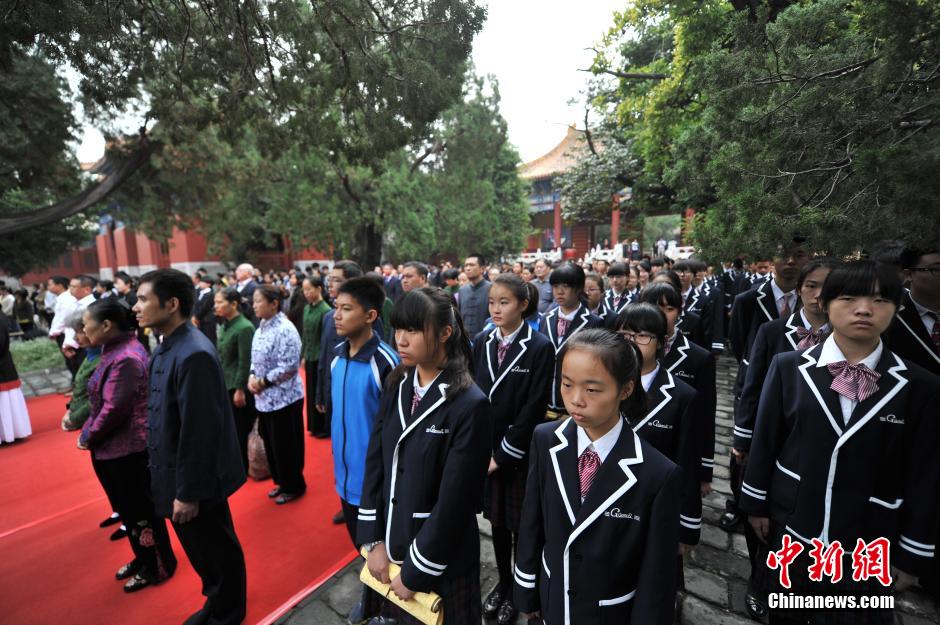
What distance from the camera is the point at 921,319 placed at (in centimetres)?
234

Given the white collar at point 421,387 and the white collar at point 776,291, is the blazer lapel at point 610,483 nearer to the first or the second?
the white collar at point 421,387

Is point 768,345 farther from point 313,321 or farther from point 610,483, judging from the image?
point 313,321

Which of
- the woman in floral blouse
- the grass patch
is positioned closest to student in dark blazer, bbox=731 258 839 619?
the woman in floral blouse

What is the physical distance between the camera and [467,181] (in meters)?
15.7

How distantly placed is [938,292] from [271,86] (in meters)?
4.78

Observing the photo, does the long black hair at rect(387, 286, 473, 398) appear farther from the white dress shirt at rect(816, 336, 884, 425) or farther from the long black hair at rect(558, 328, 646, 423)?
the white dress shirt at rect(816, 336, 884, 425)

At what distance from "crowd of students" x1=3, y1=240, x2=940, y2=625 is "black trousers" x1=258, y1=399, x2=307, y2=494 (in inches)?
39.1

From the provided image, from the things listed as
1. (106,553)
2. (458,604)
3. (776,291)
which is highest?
(776,291)

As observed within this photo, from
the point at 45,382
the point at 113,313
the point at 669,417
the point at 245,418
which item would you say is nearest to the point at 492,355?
the point at 669,417

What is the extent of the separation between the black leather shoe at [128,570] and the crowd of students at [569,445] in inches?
3.3

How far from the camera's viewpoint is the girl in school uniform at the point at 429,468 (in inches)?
65.2

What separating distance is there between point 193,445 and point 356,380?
85 cm

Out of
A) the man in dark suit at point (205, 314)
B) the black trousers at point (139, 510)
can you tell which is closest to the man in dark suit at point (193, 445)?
the black trousers at point (139, 510)

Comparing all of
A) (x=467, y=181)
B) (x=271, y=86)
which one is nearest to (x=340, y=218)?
(x=467, y=181)
